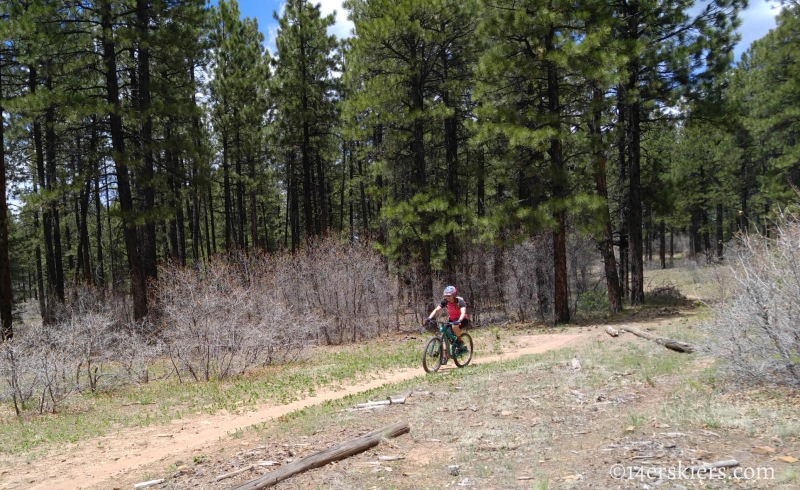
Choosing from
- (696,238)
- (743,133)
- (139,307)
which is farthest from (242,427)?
(696,238)

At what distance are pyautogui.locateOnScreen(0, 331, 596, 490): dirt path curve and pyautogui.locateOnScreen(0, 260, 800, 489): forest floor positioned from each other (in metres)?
0.03

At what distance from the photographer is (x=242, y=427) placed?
7965mm

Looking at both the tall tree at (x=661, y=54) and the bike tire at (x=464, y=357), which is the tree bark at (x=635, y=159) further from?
the bike tire at (x=464, y=357)

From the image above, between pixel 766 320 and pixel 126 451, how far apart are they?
8.71m

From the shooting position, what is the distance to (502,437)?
588cm

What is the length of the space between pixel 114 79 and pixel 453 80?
11899mm

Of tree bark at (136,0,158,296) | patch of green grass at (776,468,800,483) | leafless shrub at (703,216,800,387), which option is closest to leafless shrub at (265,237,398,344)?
tree bark at (136,0,158,296)

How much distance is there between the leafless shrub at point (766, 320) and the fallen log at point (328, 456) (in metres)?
4.30

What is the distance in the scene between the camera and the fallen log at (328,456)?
5.13m

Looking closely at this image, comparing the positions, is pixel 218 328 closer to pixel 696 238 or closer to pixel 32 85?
pixel 32 85

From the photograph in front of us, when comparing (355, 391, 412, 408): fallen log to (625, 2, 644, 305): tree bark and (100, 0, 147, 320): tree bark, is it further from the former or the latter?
(625, 2, 644, 305): tree bark

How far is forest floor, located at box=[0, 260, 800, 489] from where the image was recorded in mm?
4605

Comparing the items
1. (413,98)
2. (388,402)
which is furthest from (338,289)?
(388,402)

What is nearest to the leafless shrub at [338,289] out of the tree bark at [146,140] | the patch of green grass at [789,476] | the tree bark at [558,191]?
the tree bark at [146,140]
